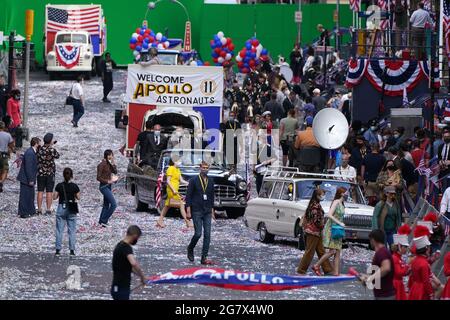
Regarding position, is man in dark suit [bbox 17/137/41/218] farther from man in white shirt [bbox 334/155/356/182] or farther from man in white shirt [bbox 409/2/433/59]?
man in white shirt [bbox 409/2/433/59]

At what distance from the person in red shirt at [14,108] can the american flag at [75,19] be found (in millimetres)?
19962

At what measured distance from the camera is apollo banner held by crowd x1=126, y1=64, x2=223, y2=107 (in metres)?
42.5

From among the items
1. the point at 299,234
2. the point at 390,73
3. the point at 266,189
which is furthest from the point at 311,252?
the point at 390,73

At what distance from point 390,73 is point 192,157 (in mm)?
7527

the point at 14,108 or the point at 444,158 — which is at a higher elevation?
the point at 14,108

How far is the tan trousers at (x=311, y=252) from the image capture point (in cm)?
2625

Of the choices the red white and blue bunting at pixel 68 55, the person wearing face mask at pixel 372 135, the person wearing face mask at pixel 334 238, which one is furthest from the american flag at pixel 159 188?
the red white and blue bunting at pixel 68 55

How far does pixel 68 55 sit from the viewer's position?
64.3 m

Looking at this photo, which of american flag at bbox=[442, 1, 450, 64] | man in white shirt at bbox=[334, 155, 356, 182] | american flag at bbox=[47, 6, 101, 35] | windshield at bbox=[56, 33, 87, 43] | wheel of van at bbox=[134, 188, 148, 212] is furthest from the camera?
american flag at bbox=[47, 6, 101, 35]

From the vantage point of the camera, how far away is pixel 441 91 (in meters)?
39.7

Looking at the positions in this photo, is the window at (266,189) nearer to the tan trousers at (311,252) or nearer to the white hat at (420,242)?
the tan trousers at (311,252)

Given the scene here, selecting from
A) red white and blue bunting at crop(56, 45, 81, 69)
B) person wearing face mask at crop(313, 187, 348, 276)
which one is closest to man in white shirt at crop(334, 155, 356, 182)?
person wearing face mask at crop(313, 187, 348, 276)

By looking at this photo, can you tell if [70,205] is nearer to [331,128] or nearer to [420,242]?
[331,128]

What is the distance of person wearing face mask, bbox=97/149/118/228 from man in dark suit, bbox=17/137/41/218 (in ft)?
6.04
